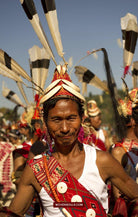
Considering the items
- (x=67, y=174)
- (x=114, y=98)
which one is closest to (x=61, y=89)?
(x=67, y=174)

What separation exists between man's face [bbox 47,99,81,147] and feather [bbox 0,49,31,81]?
95 cm

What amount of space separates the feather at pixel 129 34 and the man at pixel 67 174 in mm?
1813

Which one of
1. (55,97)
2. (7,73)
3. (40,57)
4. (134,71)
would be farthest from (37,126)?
(55,97)

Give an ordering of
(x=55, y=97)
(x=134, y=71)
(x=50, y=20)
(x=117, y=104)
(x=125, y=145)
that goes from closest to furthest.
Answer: (x=55, y=97) → (x=50, y=20) → (x=125, y=145) → (x=117, y=104) → (x=134, y=71)

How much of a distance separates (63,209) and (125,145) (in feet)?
5.56

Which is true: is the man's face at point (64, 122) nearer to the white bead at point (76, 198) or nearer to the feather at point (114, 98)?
the white bead at point (76, 198)

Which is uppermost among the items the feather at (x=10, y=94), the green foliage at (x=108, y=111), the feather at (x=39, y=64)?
the feather at (x=39, y=64)

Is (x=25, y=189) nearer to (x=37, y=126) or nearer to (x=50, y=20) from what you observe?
(x=50, y=20)

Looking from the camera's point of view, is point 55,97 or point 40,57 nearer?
point 55,97

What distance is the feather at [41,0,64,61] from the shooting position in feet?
8.82

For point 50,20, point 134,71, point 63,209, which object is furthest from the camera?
point 134,71

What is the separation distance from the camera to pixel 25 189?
203 centimetres

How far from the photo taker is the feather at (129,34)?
3.65 metres

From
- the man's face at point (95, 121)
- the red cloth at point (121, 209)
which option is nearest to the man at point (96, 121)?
the man's face at point (95, 121)
